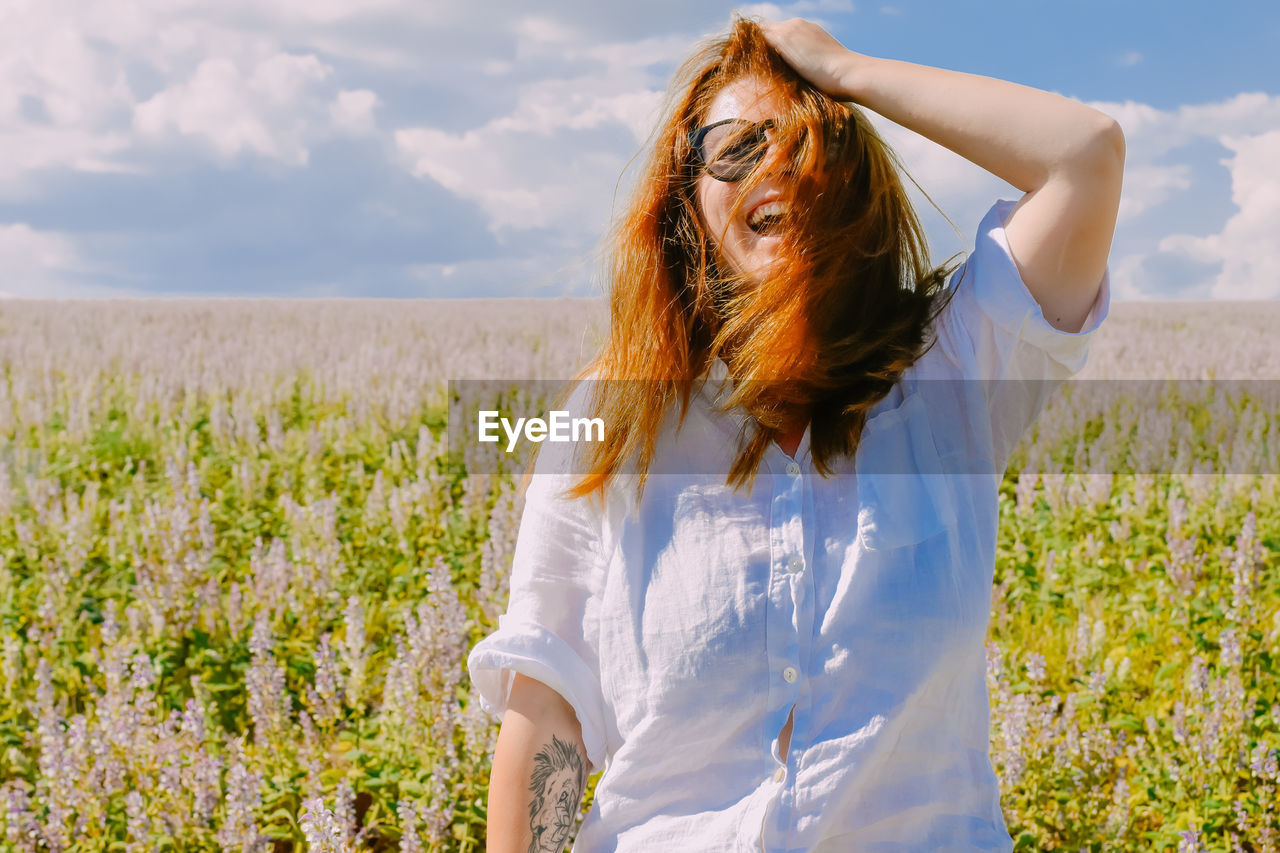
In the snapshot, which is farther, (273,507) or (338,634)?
(273,507)

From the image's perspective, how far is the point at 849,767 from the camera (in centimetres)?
158

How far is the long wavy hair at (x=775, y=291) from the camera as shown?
182cm

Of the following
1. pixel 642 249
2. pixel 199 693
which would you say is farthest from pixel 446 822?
pixel 642 249

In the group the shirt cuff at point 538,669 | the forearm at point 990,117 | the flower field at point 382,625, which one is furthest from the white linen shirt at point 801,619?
the flower field at point 382,625

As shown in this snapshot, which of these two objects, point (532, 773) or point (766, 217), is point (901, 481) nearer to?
point (766, 217)

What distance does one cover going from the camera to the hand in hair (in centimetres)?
189

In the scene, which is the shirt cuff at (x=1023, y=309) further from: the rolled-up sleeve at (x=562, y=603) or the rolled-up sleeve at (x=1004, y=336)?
the rolled-up sleeve at (x=562, y=603)

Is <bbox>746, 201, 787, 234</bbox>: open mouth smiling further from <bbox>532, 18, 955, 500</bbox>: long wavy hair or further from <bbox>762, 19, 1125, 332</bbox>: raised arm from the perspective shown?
<bbox>762, 19, 1125, 332</bbox>: raised arm

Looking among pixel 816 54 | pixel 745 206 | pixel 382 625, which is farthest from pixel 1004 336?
pixel 382 625

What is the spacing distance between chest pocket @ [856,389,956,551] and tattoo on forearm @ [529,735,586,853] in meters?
0.71

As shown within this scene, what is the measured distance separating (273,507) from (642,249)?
4.50m

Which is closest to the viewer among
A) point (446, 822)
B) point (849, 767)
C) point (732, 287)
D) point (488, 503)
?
point (849, 767)

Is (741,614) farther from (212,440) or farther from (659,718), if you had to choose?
(212,440)

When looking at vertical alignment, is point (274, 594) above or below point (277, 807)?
above
